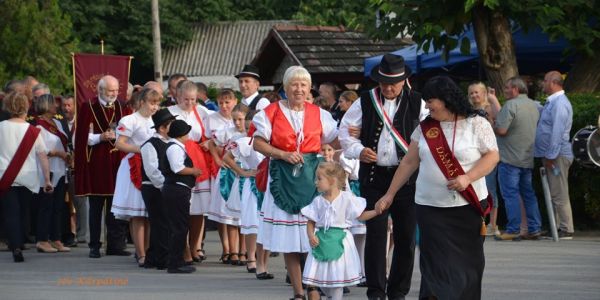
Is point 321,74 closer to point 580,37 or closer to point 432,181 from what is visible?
point 580,37

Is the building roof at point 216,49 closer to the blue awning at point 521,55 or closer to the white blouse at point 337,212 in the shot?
the blue awning at point 521,55

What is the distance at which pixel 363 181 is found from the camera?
10383 millimetres

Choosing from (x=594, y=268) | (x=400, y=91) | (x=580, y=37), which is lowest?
(x=594, y=268)

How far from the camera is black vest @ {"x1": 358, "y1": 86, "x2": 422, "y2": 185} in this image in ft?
33.7

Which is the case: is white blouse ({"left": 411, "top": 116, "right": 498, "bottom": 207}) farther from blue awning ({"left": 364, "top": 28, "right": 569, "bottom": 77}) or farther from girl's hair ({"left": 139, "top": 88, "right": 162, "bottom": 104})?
blue awning ({"left": 364, "top": 28, "right": 569, "bottom": 77})

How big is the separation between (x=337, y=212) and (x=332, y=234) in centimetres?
17

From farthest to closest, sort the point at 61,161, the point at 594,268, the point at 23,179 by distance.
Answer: the point at 61,161 → the point at 23,179 → the point at 594,268

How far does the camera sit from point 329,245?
392 inches

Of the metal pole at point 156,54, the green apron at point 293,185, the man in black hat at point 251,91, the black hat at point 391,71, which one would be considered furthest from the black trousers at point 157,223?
the metal pole at point 156,54

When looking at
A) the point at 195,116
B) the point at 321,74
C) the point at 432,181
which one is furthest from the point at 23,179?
the point at 321,74

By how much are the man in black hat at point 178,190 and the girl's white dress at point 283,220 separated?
2450mm

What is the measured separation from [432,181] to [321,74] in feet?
55.5

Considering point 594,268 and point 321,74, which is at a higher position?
point 321,74

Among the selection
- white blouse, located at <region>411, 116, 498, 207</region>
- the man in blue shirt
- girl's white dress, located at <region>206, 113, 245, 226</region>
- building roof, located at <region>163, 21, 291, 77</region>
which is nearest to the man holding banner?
girl's white dress, located at <region>206, 113, 245, 226</region>
